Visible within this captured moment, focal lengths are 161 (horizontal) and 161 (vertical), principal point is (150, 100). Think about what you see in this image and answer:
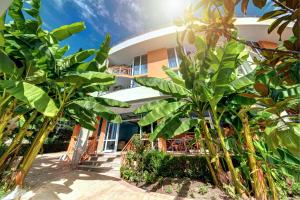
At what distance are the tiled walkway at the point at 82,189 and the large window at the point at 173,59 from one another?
10.7 meters

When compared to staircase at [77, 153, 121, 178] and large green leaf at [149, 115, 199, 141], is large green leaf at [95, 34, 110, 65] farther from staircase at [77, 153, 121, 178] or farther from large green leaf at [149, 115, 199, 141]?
staircase at [77, 153, 121, 178]

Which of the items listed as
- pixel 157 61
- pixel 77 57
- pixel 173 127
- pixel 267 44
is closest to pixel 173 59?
pixel 157 61

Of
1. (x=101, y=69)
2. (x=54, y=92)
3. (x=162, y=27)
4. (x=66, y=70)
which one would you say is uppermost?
(x=162, y=27)

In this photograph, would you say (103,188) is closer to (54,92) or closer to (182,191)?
(182,191)

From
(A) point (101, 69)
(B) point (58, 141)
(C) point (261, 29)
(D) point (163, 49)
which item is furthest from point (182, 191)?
(B) point (58, 141)

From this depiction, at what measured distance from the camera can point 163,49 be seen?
15688mm

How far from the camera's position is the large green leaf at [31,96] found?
4043mm

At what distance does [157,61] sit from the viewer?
1519 cm

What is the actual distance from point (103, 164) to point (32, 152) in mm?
5382

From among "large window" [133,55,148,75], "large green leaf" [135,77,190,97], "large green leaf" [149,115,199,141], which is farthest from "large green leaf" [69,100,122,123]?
"large window" [133,55,148,75]

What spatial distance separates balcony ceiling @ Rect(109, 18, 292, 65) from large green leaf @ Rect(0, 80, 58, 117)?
475 inches

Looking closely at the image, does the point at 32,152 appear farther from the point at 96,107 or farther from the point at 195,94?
the point at 195,94

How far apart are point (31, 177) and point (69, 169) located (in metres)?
2.40

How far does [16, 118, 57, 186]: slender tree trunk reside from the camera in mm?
5304
